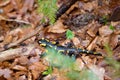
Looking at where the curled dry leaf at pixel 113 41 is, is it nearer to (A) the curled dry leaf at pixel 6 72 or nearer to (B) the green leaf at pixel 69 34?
(B) the green leaf at pixel 69 34

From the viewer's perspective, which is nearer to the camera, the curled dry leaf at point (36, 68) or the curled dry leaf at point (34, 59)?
the curled dry leaf at point (36, 68)

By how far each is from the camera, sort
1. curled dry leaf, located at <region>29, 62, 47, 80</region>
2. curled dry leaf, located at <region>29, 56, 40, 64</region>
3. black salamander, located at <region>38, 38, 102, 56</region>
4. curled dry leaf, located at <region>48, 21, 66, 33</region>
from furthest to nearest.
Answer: curled dry leaf, located at <region>48, 21, 66, 33</region>
curled dry leaf, located at <region>29, 56, 40, 64</region>
black salamander, located at <region>38, 38, 102, 56</region>
curled dry leaf, located at <region>29, 62, 47, 80</region>

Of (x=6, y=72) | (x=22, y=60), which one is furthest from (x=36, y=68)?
(x=6, y=72)

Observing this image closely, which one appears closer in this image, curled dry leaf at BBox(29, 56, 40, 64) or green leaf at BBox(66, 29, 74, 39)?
curled dry leaf at BBox(29, 56, 40, 64)

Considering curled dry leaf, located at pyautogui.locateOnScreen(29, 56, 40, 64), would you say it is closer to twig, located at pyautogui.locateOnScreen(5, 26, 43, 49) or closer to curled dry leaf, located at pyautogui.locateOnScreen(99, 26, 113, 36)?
twig, located at pyautogui.locateOnScreen(5, 26, 43, 49)

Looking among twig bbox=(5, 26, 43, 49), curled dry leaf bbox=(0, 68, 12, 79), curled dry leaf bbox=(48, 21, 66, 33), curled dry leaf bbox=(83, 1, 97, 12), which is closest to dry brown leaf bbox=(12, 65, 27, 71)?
curled dry leaf bbox=(0, 68, 12, 79)

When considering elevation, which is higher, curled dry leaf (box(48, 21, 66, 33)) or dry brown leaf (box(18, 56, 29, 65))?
curled dry leaf (box(48, 21, 66, 33))

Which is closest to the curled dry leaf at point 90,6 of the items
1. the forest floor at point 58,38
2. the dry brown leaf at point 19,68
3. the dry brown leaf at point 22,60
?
the forest floor at point 58,38

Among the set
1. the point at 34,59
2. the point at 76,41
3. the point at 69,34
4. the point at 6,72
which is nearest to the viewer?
the point at 6,72

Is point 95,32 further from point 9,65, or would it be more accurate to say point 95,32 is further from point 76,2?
point 9,65

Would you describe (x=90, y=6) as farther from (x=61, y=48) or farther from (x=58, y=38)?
(x=61, y=48)

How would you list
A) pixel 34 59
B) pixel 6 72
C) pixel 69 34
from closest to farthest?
pixel 6 72 → pixel 34 59 → pixel 69 34
